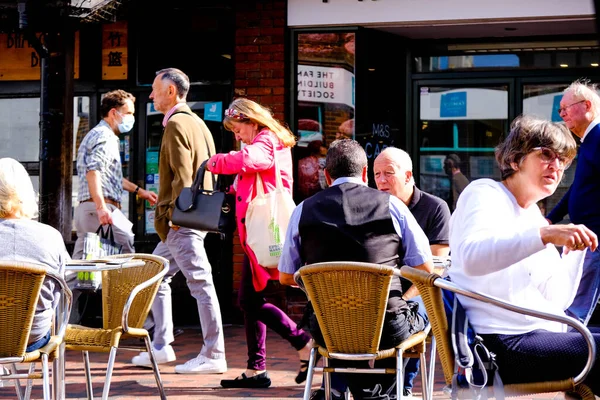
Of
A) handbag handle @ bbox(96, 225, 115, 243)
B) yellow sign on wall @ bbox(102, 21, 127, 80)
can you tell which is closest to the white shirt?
handbag handle @ bbox(96, 225, 115, 243)

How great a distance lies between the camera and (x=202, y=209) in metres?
7.17

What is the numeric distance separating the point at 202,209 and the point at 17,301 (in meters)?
2.60

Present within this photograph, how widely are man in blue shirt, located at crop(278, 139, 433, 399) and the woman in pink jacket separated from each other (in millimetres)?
1634

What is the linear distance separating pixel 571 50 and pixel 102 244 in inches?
207

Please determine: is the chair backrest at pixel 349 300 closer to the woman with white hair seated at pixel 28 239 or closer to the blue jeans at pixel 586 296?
the blue jeans at pixel 586 296

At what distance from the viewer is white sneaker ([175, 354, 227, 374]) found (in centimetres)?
741

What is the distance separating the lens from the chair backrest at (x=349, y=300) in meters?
4.61

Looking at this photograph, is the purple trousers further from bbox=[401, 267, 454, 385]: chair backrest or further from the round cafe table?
bbox=[401, 267, 454, 385]: chair backrest

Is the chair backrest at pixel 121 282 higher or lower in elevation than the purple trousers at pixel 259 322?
higher

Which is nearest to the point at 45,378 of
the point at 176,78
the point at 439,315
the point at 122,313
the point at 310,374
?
the point at 122,313

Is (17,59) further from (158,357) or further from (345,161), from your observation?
(345,161)

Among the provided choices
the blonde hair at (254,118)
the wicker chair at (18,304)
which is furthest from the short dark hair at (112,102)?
the wicker chair at (18,304)

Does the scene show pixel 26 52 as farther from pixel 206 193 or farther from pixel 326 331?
pixel 326 331

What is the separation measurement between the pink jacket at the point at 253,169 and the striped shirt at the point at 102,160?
162cm
